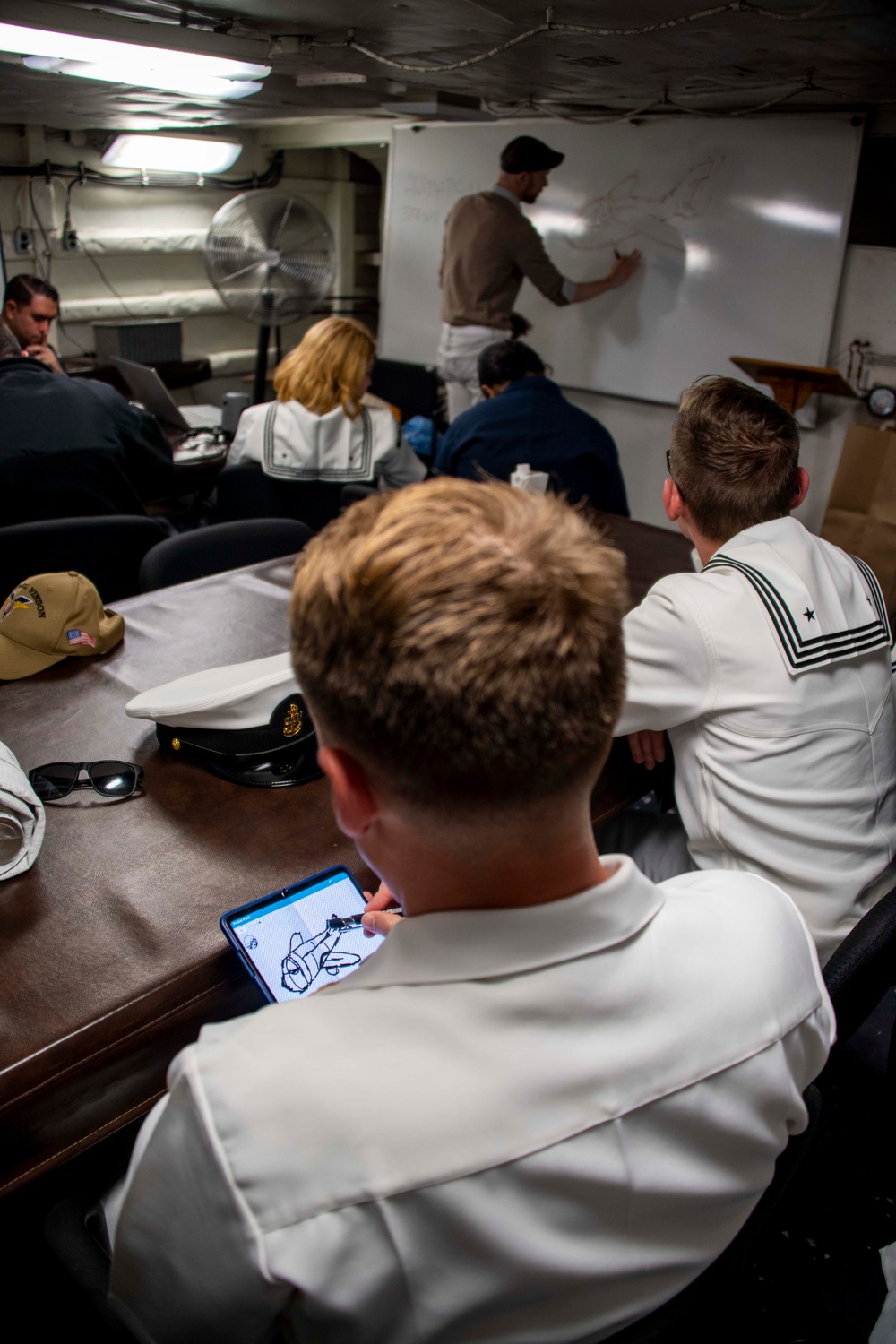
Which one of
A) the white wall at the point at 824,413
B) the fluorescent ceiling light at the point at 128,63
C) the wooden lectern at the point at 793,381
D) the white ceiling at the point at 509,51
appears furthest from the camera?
the white wall at the point at 824,413

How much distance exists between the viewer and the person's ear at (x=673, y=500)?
5.08ft

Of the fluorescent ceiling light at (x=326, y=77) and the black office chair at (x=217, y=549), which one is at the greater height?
the fluorescent ceiling light at (x=326, y=77)

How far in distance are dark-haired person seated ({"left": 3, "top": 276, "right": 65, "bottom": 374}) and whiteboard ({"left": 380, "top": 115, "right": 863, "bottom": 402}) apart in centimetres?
230

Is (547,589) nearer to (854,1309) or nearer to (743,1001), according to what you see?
(743,1001)

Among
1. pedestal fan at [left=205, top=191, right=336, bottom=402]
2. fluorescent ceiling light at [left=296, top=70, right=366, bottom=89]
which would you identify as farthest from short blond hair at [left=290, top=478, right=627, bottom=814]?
pedestal fan at [left=205, top=191, right=336, bottom=402]

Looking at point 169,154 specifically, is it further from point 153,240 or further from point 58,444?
point 58,444

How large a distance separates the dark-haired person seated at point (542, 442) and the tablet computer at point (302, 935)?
1.99 metres

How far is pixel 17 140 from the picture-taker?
4.74 metres

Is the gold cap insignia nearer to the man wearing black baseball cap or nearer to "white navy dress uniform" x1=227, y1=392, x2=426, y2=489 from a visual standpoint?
"white navy dress uniform" x1=227, y1=392, x2=426, y2=489

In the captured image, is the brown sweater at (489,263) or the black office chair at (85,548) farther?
the brown sweater at (489,263)

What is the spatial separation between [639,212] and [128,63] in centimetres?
247

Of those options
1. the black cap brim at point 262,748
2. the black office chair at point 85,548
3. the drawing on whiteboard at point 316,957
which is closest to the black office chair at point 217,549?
the black office chair at point 85,548

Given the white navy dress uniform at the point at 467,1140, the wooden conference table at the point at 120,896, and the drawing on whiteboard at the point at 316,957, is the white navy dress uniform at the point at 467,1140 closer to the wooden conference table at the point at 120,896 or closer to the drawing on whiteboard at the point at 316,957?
the wooden conference table at the point at 120,896

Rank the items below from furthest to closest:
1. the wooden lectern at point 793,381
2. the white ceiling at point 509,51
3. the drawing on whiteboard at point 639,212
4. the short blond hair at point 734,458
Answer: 1. the drawing on whiteboard at point 639,212
2. the wooden lectern at point 793,381
3. the white ceiling at point 509,51
4. the short blond hair at point 734,458
